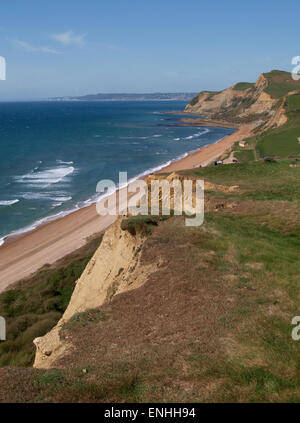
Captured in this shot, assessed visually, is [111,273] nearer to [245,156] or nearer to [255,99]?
[245,156]

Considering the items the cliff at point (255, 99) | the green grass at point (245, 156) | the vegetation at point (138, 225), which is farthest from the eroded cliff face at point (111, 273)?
the cliff at point (255, 99)

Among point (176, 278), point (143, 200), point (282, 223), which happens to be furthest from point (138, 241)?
point (143, 200)

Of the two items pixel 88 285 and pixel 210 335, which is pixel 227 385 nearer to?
pixel 210 335

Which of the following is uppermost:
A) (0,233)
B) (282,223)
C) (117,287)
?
(282,223)

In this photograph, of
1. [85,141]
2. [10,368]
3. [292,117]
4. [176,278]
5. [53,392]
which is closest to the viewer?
[53,392]
